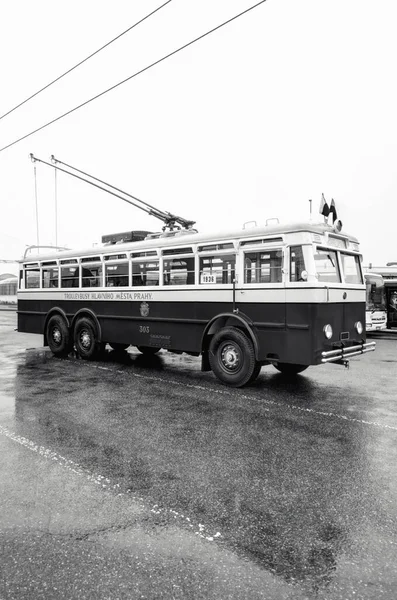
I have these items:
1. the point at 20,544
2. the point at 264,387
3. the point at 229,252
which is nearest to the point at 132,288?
the point at 229,252

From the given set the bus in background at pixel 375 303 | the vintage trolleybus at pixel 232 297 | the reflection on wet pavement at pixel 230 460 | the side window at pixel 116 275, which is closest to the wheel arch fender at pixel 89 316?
the vintage trolleybus at pixel 232 297

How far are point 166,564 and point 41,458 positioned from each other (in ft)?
7.55

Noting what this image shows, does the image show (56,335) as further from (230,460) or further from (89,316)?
(230,460)

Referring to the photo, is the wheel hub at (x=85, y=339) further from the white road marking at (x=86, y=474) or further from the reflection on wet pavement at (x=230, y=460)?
the white road marking at (x=86, y=474)

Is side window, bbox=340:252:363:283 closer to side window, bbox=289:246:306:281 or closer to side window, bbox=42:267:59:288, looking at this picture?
side window, bbox=289:246:306:281

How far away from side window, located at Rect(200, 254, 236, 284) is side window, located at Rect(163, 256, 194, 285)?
28 cm

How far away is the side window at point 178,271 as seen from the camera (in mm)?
9172

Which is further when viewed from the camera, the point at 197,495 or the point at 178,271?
the point at 178,271

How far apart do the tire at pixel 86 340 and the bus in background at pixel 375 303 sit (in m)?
13.1

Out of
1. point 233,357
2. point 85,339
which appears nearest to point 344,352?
point 233,357

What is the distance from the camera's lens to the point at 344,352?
7738mm

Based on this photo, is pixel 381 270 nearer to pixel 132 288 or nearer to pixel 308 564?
pixel 132 288

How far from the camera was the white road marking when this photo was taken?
129 inches

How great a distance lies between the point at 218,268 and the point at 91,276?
4.03m
